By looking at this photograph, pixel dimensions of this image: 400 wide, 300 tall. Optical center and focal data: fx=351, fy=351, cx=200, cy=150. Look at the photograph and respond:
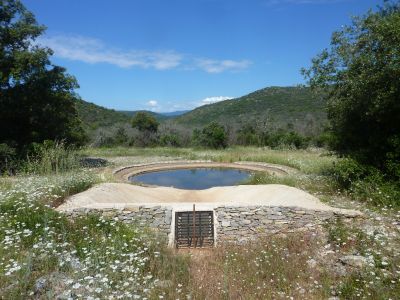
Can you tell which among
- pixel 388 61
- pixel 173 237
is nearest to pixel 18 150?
pixel 173 237

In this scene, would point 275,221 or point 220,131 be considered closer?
point 275,221

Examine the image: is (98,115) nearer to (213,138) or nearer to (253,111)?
(253,111)

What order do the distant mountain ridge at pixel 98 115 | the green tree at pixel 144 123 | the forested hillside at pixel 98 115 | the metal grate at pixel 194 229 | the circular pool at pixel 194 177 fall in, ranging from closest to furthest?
the metal grate at pixel 194 229 < the circular pool at pixel 194 177 < the green tree at pixel 144 123 < the distant mountain ridge at pixel 98 115 < the forested hillside at pixel 98 115

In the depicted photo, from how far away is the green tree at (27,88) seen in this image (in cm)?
1556

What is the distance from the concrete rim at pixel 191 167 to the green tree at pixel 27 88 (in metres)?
4.27

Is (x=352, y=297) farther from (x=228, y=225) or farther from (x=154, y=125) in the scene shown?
(x=154, y=125)

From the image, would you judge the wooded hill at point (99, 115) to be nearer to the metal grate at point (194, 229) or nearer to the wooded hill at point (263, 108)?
the wooded hill at point (263, 108)

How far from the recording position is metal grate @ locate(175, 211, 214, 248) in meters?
7.28

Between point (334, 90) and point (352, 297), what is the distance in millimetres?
8184

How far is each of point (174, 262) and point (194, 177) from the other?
10850 mm

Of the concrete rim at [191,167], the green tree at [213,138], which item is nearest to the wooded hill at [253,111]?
the green tree at [213,138]

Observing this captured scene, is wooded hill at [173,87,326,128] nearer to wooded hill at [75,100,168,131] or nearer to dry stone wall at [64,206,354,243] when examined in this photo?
wooded hill at [75,100,168,131]

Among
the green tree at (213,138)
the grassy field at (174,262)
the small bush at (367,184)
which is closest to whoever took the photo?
the grassy field at (174,262)

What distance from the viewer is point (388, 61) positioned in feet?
30.1
